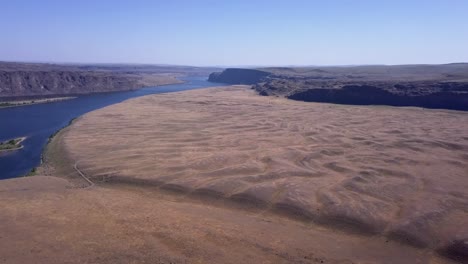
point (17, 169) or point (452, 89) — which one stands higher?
point (452, 89)

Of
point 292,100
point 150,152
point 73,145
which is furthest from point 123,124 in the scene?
point 292,100

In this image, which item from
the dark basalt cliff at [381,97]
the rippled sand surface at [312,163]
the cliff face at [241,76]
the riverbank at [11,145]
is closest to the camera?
the rippled sand surface at [312,163]

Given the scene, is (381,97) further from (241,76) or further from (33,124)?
(241,76)

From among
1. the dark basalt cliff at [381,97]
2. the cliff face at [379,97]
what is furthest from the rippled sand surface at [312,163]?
the dark basalt cliff at [381,97]

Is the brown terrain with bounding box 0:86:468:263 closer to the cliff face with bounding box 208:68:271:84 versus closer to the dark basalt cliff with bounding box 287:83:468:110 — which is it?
the dark basalt cliff with bounding box 287:83:468:110

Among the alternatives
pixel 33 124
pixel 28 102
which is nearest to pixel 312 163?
pixel 33 124

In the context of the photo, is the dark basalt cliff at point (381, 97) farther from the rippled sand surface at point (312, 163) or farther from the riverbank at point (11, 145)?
the riverbank at point (11, 145)

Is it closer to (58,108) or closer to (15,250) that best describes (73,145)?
(15,250)
